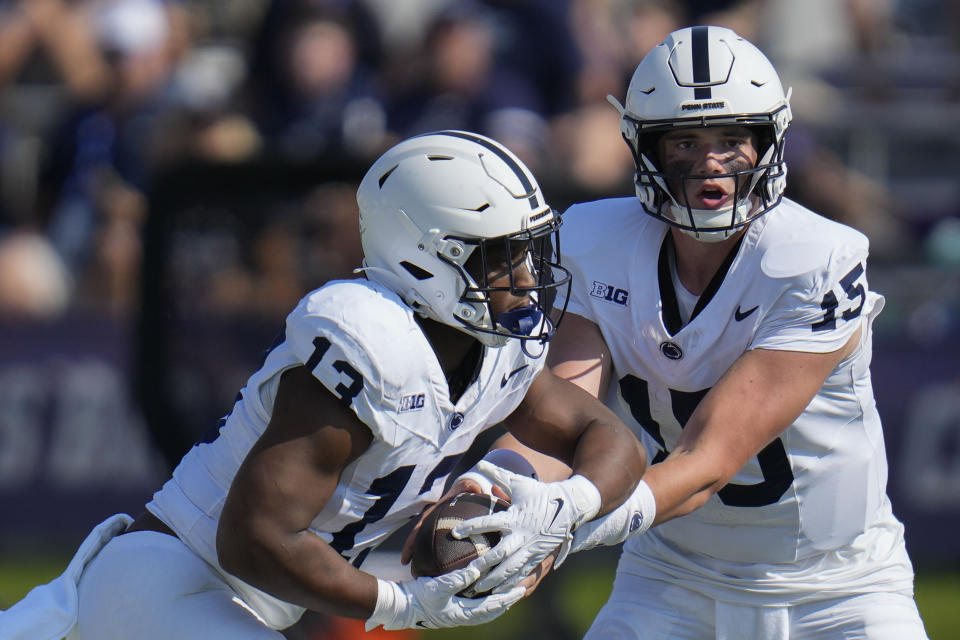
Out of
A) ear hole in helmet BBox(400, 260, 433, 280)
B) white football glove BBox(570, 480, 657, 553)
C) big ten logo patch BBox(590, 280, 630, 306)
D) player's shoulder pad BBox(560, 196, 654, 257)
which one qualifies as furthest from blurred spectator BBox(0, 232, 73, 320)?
white football glove BBox(570, 480, 657, 553)

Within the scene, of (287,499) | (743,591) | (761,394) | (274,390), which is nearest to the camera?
(287,499)

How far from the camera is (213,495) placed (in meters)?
2.83

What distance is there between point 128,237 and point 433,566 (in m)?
4.96

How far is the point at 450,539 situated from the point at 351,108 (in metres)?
4.59

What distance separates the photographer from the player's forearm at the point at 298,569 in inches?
101

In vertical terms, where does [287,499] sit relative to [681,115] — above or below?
below

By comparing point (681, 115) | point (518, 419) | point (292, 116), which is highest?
point (681, 115)

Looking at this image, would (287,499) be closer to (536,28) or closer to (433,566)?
(433,566)

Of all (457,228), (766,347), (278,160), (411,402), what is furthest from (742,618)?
(278,160)

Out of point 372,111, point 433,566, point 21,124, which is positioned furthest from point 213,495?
point 21,124

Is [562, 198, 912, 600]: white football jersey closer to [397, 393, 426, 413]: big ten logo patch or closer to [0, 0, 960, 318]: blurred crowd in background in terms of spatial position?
[397, 393, 426, 413]: big ten logo patch

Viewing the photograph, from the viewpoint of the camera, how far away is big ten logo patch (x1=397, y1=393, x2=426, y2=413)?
2.64 meters

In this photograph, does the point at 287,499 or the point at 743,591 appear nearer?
the point at 287,499

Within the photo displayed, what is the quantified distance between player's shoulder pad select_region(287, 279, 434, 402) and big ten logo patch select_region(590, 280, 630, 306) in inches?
28.1
